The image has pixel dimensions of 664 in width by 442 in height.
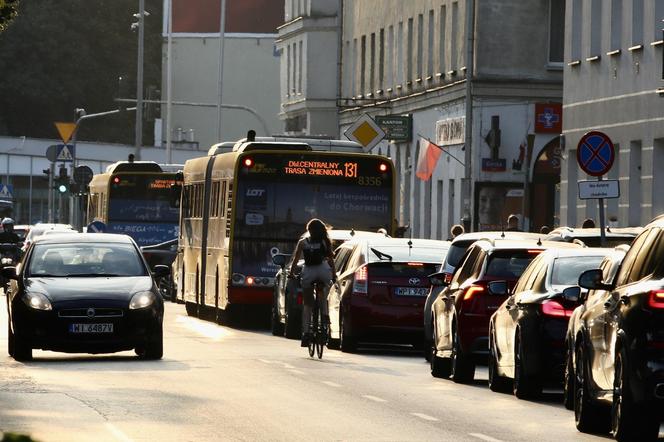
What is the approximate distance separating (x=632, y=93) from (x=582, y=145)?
12667 mm

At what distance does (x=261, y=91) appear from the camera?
120812 mm

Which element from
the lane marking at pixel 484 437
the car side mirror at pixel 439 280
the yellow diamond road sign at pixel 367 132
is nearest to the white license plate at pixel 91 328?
the car side mirror at pixel 439 280

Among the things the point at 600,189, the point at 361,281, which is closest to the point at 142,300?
the point at 361,281

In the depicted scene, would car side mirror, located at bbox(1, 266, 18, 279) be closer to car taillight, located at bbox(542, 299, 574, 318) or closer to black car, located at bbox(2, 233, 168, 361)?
black car, located at bbox(2, 233, 168, 361)

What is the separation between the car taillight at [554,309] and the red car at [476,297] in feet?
9.30

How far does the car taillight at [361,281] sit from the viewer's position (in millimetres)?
28584

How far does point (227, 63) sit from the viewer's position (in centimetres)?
12019

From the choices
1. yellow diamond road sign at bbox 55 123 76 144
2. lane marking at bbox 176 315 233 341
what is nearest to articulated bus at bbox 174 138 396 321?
lane marking at bbox 176 315 233 341

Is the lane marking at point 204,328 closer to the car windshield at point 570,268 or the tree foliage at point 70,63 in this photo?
the car windshield at point 570,268

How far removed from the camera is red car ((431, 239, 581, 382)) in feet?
75.2

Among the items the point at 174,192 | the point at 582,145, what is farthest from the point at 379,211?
the point at 174,192

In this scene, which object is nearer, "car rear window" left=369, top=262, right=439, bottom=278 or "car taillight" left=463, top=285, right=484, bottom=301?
"car taillight" left=463, top=285, right=484, bottom=301

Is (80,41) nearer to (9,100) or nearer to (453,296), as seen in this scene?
(9,100)

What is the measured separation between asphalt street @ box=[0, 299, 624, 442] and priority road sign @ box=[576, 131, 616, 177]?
4.44 meters
